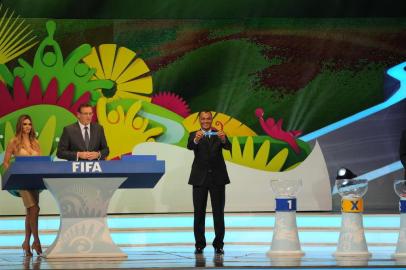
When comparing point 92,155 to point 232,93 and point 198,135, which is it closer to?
point 198,135

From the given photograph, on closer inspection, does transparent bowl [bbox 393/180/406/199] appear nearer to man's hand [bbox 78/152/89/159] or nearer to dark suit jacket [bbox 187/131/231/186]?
dark suit jacket [bbox 187/131/231/186]

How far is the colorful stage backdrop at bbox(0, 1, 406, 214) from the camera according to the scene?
10.9 meters

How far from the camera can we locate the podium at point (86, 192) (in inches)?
273

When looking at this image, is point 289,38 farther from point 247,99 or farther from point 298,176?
point 298,176

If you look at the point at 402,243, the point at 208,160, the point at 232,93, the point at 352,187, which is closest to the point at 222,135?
the point at 208,160

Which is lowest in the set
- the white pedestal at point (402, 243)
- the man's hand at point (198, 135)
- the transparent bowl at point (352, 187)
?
the white pedestal at point (402, 243)

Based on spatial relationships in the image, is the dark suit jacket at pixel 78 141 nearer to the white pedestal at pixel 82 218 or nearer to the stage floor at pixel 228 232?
the white pedestal at pixel 82 218

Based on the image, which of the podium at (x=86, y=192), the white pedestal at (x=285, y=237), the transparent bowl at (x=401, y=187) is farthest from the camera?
the transparent bowl at (x=401, y=187)

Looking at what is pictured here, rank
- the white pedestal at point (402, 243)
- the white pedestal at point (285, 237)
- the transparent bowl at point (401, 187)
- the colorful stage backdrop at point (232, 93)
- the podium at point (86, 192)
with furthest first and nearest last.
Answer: the colorful stage backdrop at point (232, 93), the transparent bowl at point (401, 187), the white pedestal at point (285, 237), the white pedestal at point (402, 243), the podium at point (86, 192)

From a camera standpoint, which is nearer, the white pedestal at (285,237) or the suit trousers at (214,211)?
the white pedestal at (285,237)

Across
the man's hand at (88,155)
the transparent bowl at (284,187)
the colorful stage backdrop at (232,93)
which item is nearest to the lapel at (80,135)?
the man's hand at (88,155)

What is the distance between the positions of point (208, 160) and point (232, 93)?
305 cm

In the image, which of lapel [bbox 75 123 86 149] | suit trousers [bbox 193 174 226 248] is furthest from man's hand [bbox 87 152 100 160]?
suit trousers [bbox 193 174 226 248]

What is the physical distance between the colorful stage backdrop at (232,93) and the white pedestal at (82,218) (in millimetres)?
3905
